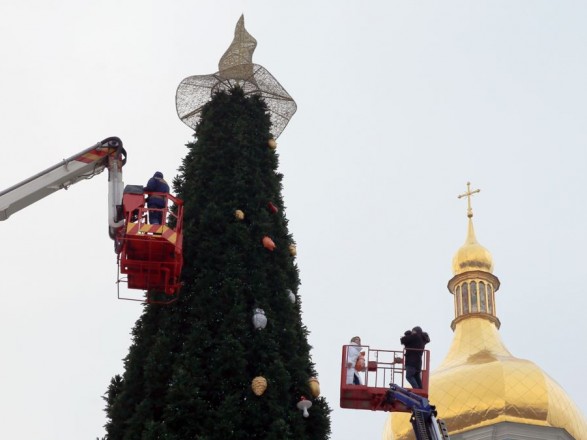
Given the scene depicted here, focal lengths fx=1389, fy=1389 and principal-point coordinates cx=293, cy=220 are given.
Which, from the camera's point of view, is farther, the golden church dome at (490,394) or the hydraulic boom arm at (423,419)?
the golden church dome at (490,394)

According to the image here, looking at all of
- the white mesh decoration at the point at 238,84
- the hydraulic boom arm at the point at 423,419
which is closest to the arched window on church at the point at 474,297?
the white mesh decoration at the point at 238,84

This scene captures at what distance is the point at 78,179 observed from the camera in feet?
68.3

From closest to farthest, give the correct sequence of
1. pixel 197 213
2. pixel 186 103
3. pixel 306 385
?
pixel 306 385 < pixel 197 213 < pixel 186 103

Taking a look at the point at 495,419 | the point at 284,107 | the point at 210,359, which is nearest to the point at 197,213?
the point at 210,359

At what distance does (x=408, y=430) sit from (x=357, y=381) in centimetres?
3195

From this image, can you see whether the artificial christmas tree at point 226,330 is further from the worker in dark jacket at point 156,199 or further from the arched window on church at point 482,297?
the arched window on church at point 482,297

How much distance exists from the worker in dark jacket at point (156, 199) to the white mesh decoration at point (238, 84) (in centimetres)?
374

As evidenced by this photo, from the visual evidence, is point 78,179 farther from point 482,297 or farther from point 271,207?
point 482,297

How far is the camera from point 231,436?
60.6 ft

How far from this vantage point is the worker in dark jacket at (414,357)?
22422mm

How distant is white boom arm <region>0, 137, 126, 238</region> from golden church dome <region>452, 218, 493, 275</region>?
1725 inches

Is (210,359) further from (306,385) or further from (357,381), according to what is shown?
(357,381)

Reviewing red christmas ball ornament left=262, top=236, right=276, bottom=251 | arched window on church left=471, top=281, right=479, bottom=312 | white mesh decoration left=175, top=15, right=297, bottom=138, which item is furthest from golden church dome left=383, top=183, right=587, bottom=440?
red christmas ball ornament left=262, top=236, right=276, bottom=251

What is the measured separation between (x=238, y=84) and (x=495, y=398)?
3126 centimetres
